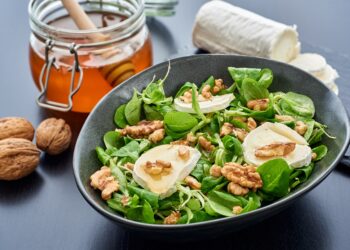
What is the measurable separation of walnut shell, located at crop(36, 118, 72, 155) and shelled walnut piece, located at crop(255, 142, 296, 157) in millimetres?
362

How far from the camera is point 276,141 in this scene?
916mm

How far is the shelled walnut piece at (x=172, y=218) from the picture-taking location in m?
0.82

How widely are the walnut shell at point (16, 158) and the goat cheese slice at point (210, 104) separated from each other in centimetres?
26

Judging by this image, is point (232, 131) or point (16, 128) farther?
point (16, 128)

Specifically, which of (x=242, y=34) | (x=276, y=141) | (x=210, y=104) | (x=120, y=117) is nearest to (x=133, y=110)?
(x=120, y=117)

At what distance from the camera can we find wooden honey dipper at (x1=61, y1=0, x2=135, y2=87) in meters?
A: 1.11

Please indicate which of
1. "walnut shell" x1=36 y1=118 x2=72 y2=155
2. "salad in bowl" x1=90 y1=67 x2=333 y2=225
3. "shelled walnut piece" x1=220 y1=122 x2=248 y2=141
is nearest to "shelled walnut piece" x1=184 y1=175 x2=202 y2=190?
"salad in bowl" x1=90 y1=67 x2=333 y2=225

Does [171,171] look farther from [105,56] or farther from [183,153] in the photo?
[105,56]

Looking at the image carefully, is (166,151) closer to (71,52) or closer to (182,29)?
(71,52)

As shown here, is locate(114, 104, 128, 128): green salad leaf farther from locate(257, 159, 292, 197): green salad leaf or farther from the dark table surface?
locate(257, 159, 292, 197): green salad leaf

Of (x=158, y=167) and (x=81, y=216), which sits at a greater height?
(x=158, y=167)

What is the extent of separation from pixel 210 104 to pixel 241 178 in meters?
0.20

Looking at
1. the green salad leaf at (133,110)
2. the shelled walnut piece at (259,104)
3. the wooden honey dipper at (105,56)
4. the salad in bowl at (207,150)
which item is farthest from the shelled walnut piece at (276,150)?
the wooden honey dipper at (105,56)

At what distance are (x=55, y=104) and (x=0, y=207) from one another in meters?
0.22
